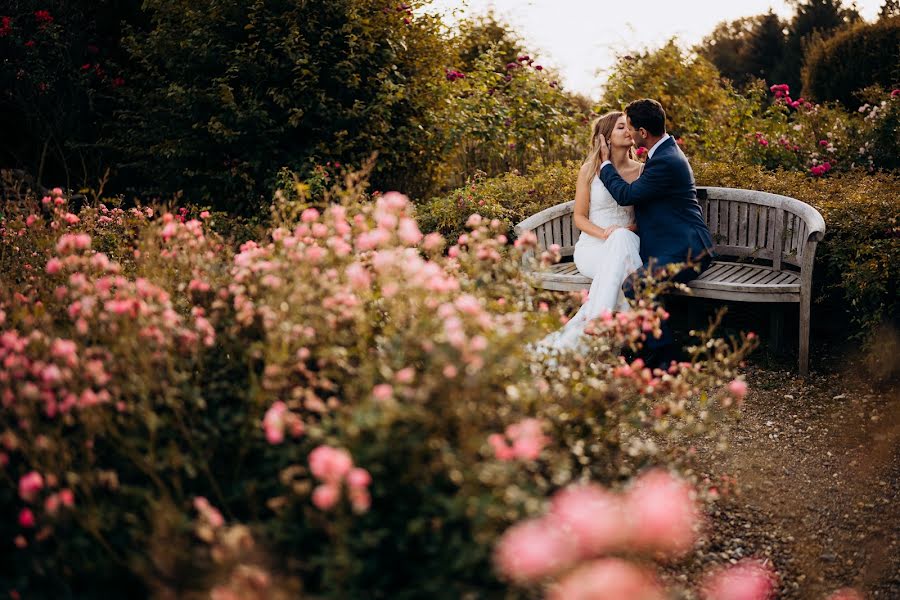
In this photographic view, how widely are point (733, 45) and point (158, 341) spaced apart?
29.8 meters

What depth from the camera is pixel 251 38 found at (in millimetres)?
7184

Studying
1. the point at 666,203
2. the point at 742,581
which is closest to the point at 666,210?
the point at 666,203

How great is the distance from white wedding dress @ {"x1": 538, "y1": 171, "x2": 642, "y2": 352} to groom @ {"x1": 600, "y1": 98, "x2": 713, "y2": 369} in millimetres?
98

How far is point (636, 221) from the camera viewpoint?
5.26 meters

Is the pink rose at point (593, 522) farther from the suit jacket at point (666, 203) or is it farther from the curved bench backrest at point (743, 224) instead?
the curved bench backrest at point (743, 224)

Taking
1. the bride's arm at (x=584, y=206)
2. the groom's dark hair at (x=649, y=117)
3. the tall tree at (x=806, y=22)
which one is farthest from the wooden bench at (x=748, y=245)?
the tall tree at (x=806, y=22)

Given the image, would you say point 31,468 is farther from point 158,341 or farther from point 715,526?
point 715,526

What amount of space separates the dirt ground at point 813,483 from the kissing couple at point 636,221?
0.79m

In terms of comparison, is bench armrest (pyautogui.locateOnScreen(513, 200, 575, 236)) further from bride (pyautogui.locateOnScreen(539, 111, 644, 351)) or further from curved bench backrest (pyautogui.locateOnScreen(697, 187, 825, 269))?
curved bench backrest (pyautogui.locateOnScreen(697, 187, 825, 269))

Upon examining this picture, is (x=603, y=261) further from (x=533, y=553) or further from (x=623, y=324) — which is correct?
(x=533, y=553)

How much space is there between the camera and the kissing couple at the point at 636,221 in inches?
191

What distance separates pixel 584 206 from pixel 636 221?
359 millimetres

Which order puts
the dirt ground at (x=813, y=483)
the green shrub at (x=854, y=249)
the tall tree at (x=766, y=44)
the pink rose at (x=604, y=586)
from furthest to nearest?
the tall tree at (x=766, y=44) → the green shrub at (x=854, y=249) → the dirt ground at (x=813, y=483) → the pink rose at (x=604, y=586)

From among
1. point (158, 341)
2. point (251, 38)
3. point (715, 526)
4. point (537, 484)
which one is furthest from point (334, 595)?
point (251, 38)
